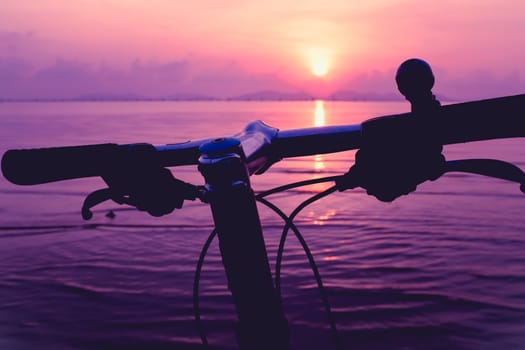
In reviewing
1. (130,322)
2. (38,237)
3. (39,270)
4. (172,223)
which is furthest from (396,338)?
(38,237)

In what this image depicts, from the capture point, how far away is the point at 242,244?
125cm

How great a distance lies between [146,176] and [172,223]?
944cm

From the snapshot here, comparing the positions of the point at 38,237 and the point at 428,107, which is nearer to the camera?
the point at 428,107

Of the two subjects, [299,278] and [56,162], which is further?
[299,278]

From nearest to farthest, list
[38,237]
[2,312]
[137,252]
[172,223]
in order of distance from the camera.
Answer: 1. [2,312]
2. [137,252]
3. [38,237]
4. [172,223]

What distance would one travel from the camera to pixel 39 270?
26.6 feet

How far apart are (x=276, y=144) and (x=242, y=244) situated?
720 mm

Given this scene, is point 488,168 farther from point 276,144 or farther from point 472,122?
point 276,144

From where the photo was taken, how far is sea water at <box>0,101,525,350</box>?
18.5ft

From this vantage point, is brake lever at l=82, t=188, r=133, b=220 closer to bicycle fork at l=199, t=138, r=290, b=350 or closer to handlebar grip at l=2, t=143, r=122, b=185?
handlebar grip at l=2, t=143, r=122, b=185

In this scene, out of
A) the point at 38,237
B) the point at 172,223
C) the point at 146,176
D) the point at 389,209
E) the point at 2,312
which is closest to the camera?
the point at 146,176

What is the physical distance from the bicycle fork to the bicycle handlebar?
15.5 inches

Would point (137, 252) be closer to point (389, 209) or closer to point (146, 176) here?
point (389, 209)

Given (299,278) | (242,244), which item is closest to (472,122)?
(242,244)
